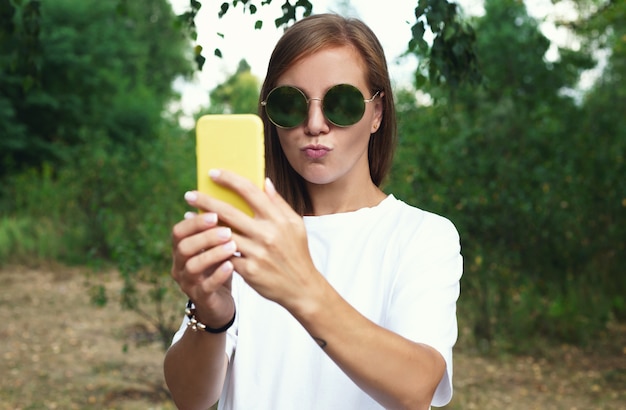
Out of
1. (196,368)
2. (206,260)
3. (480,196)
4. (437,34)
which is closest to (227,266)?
(206,260)

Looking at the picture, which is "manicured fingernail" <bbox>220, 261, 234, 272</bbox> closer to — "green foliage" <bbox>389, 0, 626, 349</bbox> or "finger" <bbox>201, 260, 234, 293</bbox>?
"finger" <bbox>201, 260, 234, 293</bbox>

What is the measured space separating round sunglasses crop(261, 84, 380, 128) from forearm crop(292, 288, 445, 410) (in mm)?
472

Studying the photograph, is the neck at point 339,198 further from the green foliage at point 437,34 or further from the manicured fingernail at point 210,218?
the green foliage at point 437,34

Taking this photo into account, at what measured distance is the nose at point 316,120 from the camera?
4.46ft

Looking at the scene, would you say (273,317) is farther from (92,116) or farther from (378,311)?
(92,116)

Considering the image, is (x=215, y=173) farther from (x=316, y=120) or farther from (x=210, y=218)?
(x=316, y=120)

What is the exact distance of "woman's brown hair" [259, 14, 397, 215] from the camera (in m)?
1.42

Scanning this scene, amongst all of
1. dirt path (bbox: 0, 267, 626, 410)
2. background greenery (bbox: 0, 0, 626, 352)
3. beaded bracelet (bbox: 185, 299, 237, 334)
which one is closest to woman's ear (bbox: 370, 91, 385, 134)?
beaded bracelet (bbox: 185, 299, 237, 334)

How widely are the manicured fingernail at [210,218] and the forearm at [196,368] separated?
0.40 meters

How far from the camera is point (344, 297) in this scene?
145cm

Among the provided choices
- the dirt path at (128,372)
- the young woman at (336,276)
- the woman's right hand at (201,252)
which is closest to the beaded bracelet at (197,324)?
the young woman at (336,276)

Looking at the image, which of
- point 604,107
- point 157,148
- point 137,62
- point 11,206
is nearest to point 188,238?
point 604,107

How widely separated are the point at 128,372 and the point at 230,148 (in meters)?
5.56

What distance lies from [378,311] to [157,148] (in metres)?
10.1
